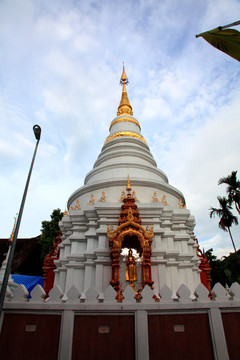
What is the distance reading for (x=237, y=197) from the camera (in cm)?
2083

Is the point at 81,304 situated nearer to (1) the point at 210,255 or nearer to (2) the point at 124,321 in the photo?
(2) the point at 124,321

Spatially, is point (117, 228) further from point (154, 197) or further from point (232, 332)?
point (232, 332)

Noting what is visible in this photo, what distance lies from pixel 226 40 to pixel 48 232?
21247mm

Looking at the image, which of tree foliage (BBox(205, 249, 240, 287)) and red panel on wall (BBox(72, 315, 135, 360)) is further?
tree foliage (BBox(205, 249, 240, 287))

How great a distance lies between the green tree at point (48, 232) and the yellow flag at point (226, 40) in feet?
65.6

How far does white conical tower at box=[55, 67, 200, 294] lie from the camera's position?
955 centimetres

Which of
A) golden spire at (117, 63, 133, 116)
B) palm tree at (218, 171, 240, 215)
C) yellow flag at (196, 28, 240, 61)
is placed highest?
golden spire at (117, 63, 133, 116)

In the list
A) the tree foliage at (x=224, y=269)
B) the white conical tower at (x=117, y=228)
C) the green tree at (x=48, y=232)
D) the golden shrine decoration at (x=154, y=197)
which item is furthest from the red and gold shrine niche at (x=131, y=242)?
the green tree at (x=48, y=232)

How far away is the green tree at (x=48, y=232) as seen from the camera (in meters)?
21.5

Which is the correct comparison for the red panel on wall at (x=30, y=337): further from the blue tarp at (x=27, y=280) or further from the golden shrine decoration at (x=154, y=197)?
the blue tarp at (x=27, y=280)

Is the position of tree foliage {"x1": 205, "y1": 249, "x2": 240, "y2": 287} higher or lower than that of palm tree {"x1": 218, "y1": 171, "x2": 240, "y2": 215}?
lower

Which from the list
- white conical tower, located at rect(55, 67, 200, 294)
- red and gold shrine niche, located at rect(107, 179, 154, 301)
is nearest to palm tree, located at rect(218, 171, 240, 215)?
white conical tower, located at rect(55, 67, 200, 294)

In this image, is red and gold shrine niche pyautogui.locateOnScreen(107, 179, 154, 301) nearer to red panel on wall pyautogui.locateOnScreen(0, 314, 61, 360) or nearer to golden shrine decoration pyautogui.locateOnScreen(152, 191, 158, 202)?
golden shrine decoration pyautogui.locateOnScreen(152, 191, 158, 202)

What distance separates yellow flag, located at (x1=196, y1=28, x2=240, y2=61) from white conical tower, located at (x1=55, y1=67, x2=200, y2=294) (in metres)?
6.87
